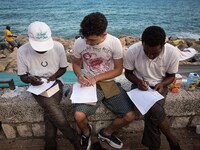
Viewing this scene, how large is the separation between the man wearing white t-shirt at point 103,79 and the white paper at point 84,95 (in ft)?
0.25

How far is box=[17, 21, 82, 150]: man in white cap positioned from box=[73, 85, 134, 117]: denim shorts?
0.29 metres

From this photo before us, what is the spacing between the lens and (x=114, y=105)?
265 centimetres

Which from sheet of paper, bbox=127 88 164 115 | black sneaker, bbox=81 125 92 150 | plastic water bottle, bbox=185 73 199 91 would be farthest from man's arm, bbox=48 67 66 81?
plastic water bottle, bbox=185 73 199 91

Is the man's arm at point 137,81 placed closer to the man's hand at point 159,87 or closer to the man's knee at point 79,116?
the man's hand at point 159,87

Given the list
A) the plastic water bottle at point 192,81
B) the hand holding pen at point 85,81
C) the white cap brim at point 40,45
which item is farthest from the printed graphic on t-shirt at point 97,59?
the plastic water bottle at point 192,81

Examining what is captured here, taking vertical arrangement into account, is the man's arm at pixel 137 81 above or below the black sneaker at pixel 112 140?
above

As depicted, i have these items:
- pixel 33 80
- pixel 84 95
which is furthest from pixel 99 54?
pixel 33 80

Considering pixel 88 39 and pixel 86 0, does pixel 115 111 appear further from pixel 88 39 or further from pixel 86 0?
pixel 86 0

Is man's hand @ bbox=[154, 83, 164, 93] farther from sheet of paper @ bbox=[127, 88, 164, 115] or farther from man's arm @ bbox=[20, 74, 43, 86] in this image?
man's arm @ bbox=[20, 74, 43, 86]

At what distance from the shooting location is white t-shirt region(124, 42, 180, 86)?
2.54 meters

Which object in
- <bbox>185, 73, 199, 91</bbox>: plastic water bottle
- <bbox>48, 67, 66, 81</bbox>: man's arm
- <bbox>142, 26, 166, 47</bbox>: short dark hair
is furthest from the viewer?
<bbox>185, 73, 199, 91</bbox>: plastic water bottle

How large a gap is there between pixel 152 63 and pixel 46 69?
1469 millimetres

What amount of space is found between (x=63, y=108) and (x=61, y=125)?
30 cm

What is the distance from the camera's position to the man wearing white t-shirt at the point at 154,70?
2324 mm
